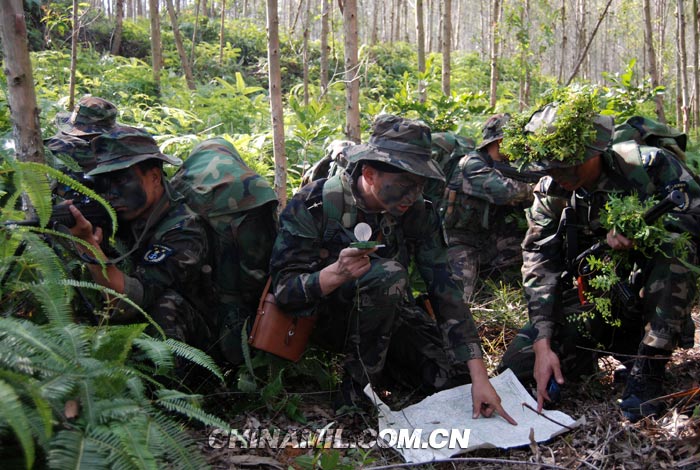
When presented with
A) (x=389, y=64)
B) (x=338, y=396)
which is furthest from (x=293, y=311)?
(x=389, y=64)

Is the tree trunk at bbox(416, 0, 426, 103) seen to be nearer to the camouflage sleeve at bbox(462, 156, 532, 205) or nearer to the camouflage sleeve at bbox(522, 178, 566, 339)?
the camouflage sleeve at bbox(462, 156, 532, 205)

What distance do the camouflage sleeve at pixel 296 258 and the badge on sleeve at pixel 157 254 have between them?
51 centimetres

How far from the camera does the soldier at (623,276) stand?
3.25m

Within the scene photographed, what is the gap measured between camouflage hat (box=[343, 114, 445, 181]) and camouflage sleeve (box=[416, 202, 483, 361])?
409 millimetres

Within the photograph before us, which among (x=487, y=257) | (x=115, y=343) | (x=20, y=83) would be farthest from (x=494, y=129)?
(x=115, y=343)

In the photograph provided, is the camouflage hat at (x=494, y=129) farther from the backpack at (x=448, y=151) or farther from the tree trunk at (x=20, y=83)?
the tree trunk at (x=20, y=83)

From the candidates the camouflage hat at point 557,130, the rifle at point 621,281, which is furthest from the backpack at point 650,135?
the rifle at point 621,281

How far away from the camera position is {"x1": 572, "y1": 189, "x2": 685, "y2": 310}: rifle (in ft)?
9.92

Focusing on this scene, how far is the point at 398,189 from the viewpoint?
10.4 ft

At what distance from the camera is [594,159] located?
3.43m

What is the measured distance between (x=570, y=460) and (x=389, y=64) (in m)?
17.9

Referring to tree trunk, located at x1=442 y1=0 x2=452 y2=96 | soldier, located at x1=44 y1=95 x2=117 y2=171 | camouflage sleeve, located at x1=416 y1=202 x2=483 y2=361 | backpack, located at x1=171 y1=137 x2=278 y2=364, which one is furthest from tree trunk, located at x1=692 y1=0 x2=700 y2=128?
soldier, located at x1=44 y1=95 x2=117 y2=171

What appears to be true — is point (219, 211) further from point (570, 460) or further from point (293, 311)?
point (570, 460)

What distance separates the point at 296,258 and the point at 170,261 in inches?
24.5
